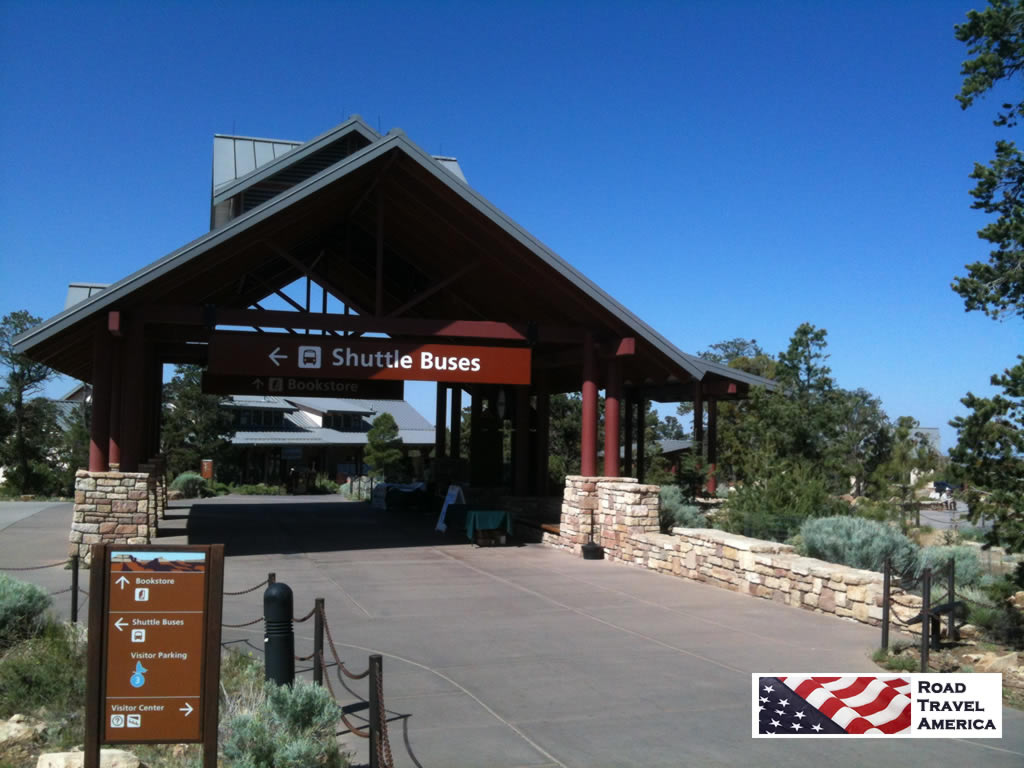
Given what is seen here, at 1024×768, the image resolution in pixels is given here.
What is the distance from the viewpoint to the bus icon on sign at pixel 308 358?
17047 mm

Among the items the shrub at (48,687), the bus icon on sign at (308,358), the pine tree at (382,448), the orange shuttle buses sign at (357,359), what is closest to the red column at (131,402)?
the orange shuttle buses sign at (357,359)

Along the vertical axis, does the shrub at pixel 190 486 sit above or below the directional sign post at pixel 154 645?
below

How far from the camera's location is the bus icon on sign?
55.9ft

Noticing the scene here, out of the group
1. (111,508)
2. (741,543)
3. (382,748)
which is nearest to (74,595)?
(382,748)

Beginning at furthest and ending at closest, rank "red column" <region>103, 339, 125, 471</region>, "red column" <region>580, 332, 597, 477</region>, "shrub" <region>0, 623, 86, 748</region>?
"red column" <region>580, 332, 597, 477</region> → "red column" <region>103, 339, 125, 471</region> → "shrub" <region>0, 623, 86, 748</region>

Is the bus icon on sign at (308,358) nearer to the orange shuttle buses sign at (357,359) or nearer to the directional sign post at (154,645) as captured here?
the orange shuttle buses sign at (357,359)

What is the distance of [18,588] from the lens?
8.66 metres

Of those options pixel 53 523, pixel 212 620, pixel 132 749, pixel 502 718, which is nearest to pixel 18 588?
pixel 132 749

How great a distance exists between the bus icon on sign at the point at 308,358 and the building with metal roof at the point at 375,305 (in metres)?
0.04

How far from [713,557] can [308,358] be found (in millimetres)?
7962

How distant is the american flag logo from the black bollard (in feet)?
11.8

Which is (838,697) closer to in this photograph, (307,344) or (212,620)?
(212,620)

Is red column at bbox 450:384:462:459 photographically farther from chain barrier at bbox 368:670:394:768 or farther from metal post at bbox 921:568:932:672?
chain barrier at bbox 368:670:394:768

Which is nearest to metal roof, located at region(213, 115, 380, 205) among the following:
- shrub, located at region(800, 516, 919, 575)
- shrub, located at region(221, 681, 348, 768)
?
shrub, located at region(800, 516, 919, 575)
